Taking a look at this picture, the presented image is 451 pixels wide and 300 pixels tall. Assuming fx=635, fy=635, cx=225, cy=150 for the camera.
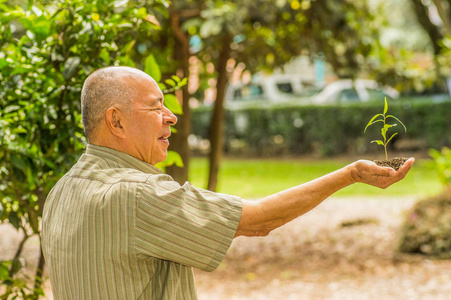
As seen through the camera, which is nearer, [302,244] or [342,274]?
[342,274]

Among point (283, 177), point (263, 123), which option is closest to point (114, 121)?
point (283, 177)

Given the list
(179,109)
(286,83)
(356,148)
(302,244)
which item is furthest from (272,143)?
(179,109)

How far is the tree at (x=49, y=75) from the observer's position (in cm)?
290

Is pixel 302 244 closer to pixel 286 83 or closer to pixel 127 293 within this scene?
pixel 127 293

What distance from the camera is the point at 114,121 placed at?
6.08 feet

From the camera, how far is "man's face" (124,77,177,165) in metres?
1.87

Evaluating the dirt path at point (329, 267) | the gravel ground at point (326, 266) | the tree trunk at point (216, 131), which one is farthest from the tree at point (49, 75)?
the tree trunk at point (216, 131)

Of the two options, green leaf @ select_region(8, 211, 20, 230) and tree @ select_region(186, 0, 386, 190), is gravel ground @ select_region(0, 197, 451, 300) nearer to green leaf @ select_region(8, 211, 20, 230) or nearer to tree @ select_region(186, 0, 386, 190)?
tree @ select_region(186, 0, 386, 190)

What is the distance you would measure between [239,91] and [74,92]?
57.5 ft

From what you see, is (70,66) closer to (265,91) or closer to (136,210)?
(136,210)

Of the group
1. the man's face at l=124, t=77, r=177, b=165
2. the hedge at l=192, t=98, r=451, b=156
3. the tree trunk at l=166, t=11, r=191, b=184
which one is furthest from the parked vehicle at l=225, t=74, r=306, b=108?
the man's face at l=124, t=77, r=177, b=165

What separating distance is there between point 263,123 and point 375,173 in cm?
1571

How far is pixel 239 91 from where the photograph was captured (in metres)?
20.4

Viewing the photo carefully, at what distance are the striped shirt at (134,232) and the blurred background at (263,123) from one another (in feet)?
3.71
